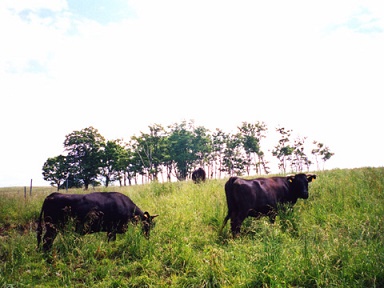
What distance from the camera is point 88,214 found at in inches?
273

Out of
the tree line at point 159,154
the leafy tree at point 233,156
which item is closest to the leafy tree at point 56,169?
the tree line at point 159,154

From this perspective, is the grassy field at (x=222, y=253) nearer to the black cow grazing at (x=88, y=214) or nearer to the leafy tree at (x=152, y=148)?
the black cow grazing at (x=88, y=214)

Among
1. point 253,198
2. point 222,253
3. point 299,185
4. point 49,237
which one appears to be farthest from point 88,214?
point 299,185

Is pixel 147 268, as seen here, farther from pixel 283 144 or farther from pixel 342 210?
pixel 283 144

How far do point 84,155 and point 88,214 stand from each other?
48.5m

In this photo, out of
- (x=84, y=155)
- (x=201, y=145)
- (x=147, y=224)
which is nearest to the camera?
(x=147, y=224)

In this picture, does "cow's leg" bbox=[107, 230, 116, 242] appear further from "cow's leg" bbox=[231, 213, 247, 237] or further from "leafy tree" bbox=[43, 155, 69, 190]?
"leafy tree" bbox=[43, 155, 69, 190]

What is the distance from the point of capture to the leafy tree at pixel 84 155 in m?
50.0

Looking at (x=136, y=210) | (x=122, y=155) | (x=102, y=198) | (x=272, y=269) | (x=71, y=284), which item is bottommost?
(x=71, y=284)

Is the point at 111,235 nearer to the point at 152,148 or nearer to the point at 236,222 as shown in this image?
the point at 236,222

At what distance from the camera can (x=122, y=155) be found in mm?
54875

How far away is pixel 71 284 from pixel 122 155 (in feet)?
169

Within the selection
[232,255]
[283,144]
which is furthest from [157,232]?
[283,144]

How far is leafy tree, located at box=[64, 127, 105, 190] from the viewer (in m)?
50.0
